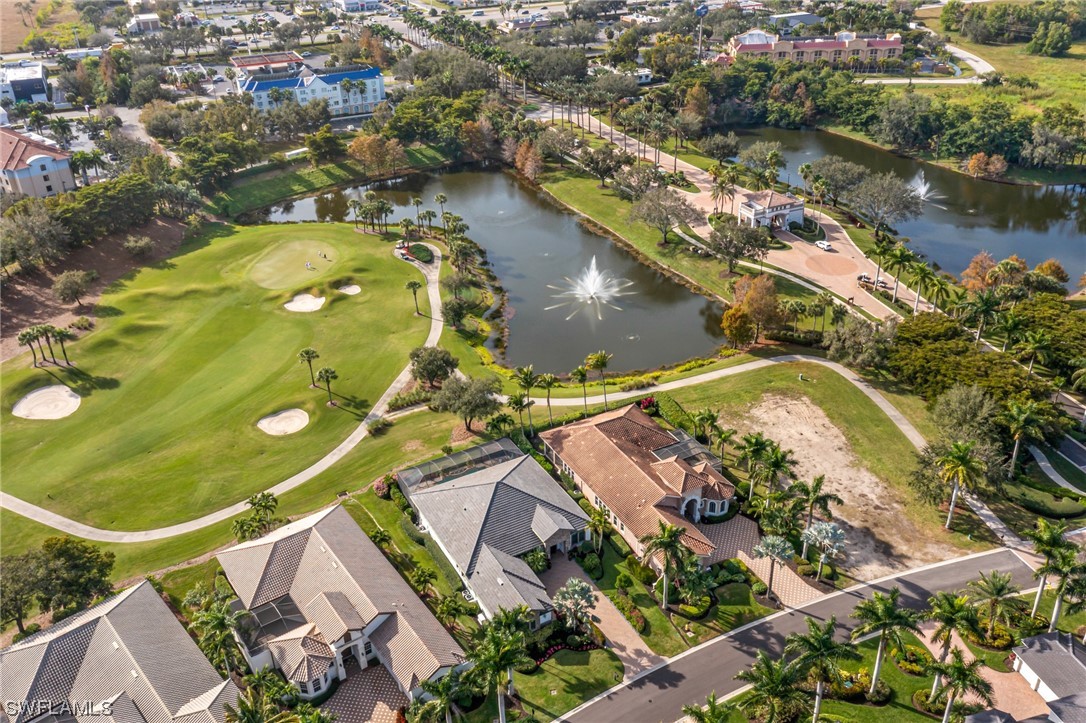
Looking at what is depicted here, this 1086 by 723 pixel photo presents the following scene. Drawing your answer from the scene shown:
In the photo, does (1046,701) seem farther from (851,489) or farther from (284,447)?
(284,447)

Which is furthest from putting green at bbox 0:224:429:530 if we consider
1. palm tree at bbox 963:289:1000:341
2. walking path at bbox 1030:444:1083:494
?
walking path at bbox 1030:444:1083:494

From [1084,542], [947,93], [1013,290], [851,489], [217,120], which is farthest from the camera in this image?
[947,93]

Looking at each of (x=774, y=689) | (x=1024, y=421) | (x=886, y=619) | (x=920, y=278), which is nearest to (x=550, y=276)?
(x=920, y=278)

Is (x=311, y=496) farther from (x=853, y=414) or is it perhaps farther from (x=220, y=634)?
(x=853, y=414)

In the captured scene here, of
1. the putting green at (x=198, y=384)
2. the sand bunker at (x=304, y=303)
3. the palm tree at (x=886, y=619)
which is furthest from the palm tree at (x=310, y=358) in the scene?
the palm tree at (x=886, y=619)

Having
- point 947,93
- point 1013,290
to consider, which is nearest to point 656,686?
point 1013,290

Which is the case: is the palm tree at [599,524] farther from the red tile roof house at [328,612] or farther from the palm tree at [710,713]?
the palm tree at [710,713]
